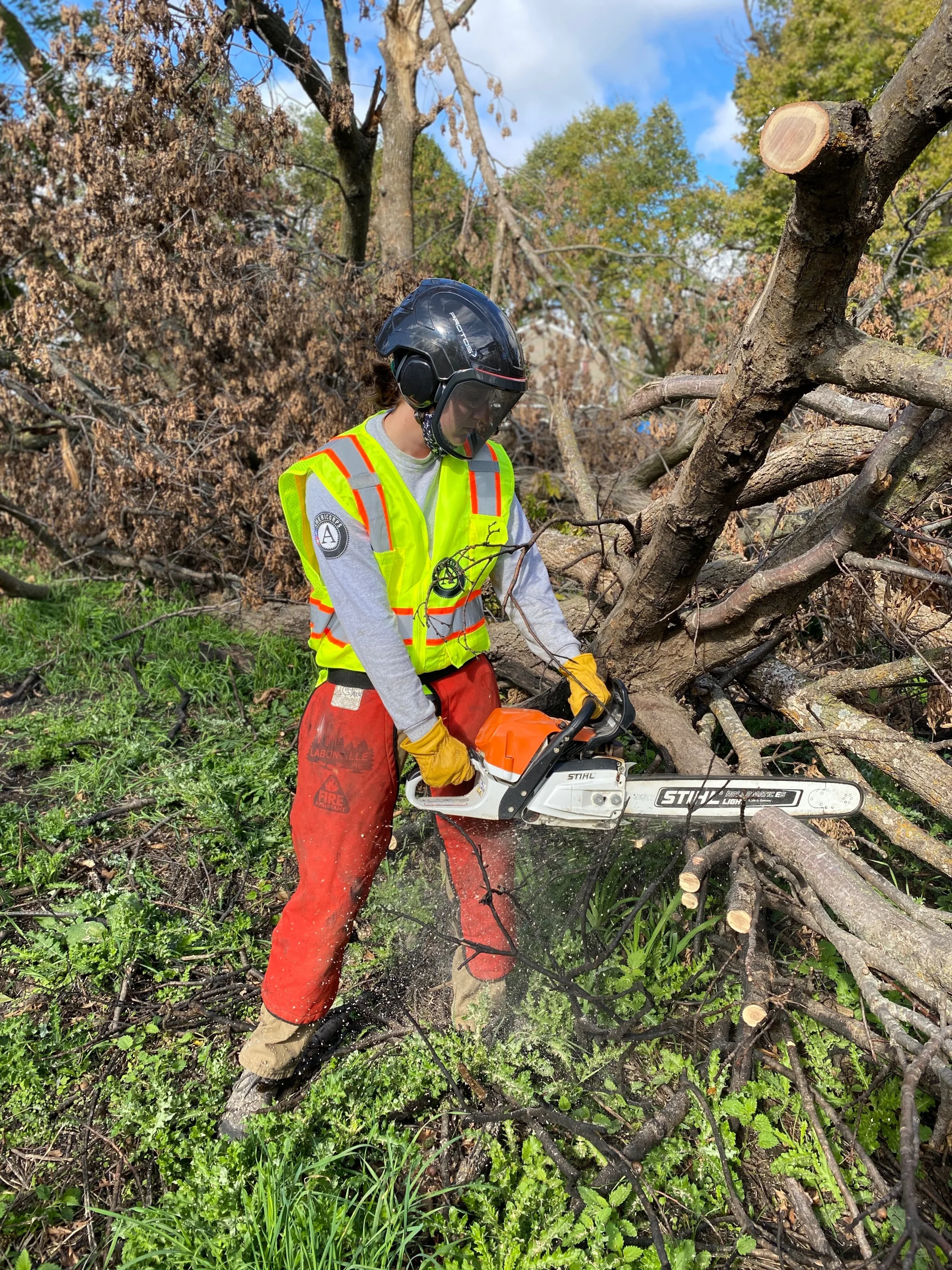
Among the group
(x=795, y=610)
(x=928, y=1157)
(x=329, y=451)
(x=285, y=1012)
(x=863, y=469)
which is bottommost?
(x=928, y=1157)

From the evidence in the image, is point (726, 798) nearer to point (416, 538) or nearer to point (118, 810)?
point (416, 538)

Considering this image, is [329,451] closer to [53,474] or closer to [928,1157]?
[928,1157]

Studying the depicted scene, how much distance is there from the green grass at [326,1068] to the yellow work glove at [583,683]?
25.0 inches

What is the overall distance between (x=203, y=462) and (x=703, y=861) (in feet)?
13.6

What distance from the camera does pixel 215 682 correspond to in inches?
166

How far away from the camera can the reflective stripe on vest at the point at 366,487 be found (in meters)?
1.91

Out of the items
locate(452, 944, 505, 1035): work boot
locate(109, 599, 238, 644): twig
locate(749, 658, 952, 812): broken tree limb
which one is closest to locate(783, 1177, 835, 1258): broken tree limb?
locate(452, 944, 505, 1035): work boot

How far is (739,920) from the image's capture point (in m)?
2.05

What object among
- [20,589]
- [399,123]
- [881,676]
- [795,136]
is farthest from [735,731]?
[399,123]

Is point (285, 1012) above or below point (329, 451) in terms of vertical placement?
below

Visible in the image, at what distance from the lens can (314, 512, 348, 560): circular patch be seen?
1878mm

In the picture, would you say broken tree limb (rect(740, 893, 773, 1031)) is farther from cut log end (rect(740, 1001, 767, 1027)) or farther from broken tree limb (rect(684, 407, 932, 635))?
broken tree limb (rect(684, 407, 932, 635))

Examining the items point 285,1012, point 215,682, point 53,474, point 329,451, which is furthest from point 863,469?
point 53,474

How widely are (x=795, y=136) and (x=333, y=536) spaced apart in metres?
1.22
